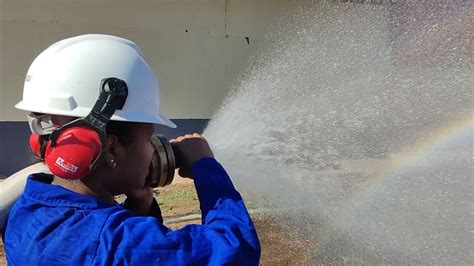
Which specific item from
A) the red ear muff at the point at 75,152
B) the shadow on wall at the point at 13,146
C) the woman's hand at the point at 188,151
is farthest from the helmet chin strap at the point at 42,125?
the shadow on wall at the point at 13,146

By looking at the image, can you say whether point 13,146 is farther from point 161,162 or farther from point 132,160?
point 132,160

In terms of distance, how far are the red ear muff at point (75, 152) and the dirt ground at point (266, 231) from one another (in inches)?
124

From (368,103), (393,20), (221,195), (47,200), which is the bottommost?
(47,200)

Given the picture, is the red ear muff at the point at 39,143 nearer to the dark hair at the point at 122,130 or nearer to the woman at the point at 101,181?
the woman at the point at 101,181

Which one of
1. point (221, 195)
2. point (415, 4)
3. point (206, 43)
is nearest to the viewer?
point (221, 195)

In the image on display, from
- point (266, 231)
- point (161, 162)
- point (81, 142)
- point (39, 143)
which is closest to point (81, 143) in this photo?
point (81, 142)

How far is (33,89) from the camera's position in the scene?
1519mm

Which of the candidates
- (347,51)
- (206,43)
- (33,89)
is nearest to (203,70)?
(206,43)

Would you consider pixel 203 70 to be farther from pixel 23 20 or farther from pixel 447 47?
pixel 447 47

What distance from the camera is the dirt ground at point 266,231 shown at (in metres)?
4.39

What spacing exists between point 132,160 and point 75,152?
0.65 feet

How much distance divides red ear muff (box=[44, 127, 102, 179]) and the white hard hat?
0.32 feet

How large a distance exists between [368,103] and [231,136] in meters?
2.43

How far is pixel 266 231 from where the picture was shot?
5.05m
